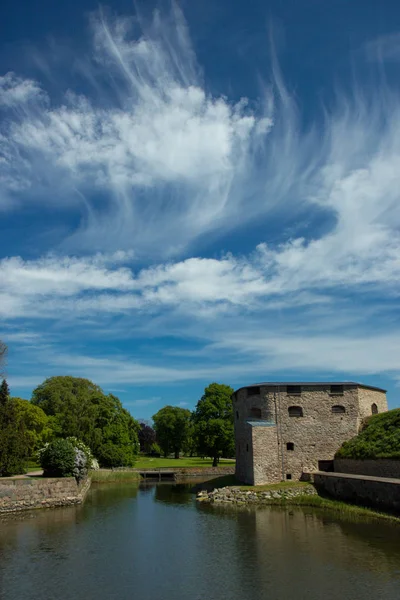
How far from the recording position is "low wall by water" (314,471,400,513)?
2254 centimetres

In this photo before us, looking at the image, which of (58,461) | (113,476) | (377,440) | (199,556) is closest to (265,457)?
(377,440)

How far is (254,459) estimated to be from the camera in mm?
32250

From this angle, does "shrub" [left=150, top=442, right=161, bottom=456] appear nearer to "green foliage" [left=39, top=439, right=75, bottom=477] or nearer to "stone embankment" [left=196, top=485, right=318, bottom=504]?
"green foliage" [left=39, top=439, right=75, bottom=477]

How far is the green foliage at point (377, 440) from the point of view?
90.0 ft

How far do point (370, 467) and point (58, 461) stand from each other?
65.8ft

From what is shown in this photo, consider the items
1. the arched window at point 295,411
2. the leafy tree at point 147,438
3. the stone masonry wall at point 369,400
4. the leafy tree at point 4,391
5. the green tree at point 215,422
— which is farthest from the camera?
the leafy tree at point 147,438

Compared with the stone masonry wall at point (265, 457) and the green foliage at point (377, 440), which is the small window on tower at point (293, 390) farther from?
the green foliage at point (377, 440)

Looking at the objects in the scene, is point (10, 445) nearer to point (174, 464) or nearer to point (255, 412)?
point (255, 412)

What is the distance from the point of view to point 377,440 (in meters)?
29.5

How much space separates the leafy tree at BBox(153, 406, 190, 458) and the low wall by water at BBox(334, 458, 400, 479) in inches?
1804

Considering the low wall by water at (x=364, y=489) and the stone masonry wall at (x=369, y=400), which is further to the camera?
the stone masonry wall at (x=369, y=400)

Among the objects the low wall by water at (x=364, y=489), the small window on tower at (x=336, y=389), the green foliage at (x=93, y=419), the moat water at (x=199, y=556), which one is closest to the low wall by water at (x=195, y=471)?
the green foliage at (x=93, y=419)

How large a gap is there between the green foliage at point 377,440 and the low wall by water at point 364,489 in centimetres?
233

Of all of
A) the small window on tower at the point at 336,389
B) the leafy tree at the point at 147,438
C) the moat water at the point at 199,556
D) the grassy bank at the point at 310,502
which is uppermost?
the leafy tree at the point at 147,438
